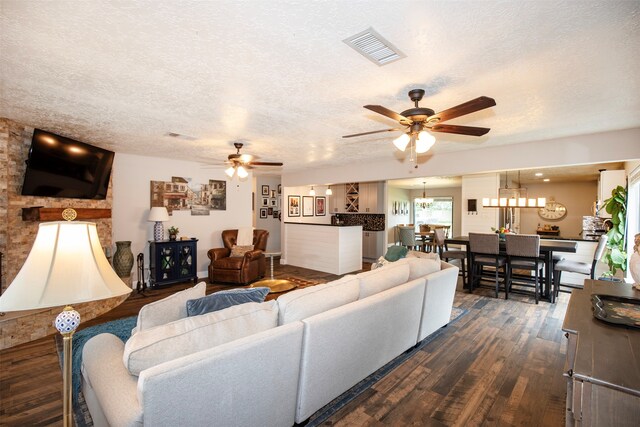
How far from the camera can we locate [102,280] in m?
1.23

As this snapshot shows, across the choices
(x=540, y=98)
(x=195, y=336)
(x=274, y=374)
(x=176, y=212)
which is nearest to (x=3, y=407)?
(x=195, y=336)

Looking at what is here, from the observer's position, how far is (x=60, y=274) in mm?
1143

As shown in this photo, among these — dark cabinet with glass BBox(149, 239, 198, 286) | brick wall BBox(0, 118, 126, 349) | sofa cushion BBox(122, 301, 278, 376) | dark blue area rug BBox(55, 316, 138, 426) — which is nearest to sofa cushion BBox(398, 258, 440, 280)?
sofa cushion BBox(122, 301, 278, 376)

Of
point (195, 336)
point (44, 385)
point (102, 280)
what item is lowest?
point (44, 385)

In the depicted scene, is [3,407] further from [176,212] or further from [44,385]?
[176,212]

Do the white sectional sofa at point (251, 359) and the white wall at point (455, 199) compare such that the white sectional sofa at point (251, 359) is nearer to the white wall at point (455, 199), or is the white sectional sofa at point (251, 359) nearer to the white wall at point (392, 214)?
the white wall at point (392, 214)

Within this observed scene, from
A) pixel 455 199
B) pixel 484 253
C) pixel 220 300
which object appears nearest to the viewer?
pixel 220 300

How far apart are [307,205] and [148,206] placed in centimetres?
469

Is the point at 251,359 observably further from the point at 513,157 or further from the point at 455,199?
the point at 455,199

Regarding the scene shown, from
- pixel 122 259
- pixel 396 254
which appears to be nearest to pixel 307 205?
pixel 396 254

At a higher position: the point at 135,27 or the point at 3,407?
the point at 135,27

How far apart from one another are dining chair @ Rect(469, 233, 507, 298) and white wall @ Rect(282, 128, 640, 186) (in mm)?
1083

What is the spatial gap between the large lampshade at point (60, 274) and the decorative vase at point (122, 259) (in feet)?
13.7

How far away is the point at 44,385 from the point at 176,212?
3880 mm
